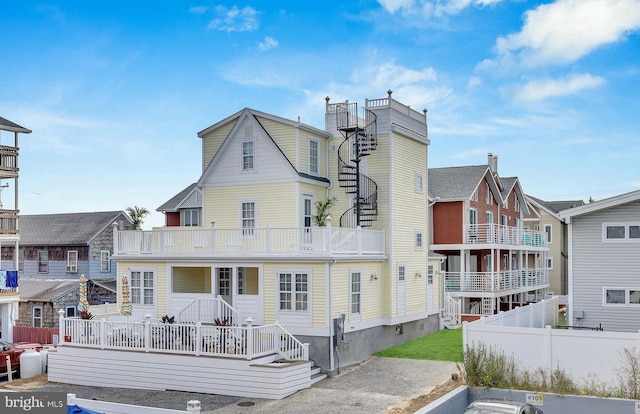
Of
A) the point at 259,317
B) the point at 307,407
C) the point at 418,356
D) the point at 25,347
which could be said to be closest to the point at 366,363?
the point at 418,356

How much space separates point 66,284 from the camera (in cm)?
4122

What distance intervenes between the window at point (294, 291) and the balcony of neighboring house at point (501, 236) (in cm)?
1870

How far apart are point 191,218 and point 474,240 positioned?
53.4 ft

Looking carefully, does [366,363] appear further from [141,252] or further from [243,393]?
[141,252]

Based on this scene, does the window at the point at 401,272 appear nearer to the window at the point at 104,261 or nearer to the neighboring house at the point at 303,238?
the neighboring house at the point at 303,238

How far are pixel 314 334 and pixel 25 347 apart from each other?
13.3 meters

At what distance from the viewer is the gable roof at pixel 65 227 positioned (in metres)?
47.0

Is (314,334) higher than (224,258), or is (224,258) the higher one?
(224,258)

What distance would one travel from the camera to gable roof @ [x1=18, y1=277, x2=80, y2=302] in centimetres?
3925

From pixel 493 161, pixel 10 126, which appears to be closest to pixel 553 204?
pixel 493 161

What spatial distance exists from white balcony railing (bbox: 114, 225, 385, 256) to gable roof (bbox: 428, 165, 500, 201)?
1464 centimetres

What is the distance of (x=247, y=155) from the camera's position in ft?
89.7

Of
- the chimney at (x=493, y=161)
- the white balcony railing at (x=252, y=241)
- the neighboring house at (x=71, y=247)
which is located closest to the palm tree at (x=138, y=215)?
the white balcony railing at (x=252, y=241)

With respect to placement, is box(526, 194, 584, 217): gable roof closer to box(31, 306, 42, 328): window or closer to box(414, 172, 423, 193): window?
box(414, 172, 423, 193): window
